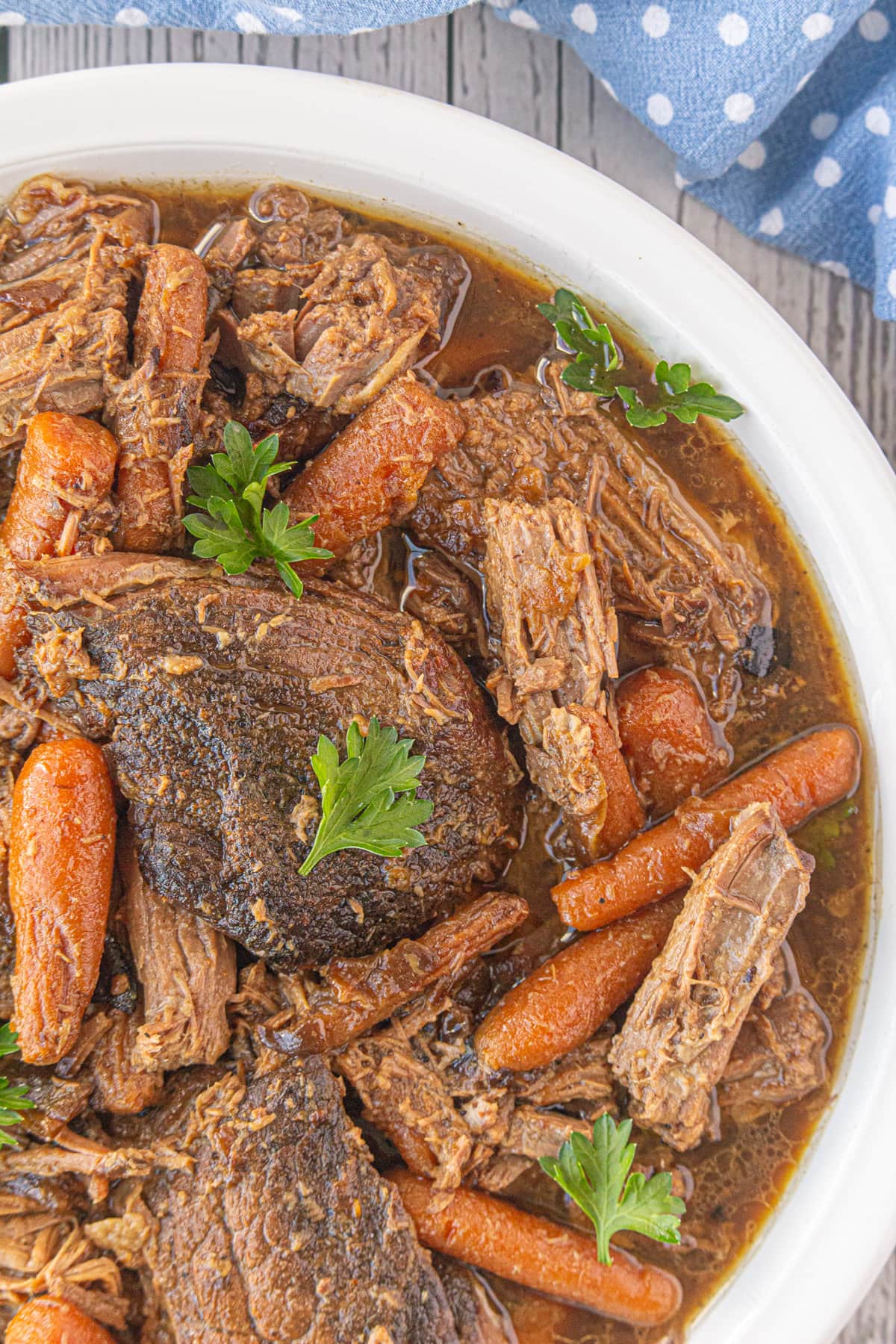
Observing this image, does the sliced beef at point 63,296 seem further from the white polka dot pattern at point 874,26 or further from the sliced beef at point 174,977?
the white polka dot pattern at point 874,26

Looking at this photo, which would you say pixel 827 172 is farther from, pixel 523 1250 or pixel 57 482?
pixel 523 1250

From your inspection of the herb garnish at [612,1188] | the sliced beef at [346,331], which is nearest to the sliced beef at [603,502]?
the sliced beef at [346,331]

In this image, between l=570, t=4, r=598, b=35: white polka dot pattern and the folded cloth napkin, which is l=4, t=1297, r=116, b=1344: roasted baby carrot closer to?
the folded cloth napkin

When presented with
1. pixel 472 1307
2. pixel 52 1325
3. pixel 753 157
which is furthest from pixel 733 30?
pixel 52 1325

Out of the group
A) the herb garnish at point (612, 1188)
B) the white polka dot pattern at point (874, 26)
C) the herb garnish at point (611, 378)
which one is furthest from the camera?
the white polka dot pattern at point (874, 26)

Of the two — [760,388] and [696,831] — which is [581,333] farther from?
[696,831]

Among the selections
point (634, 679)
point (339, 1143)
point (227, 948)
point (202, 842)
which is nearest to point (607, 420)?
point (634, 679)
